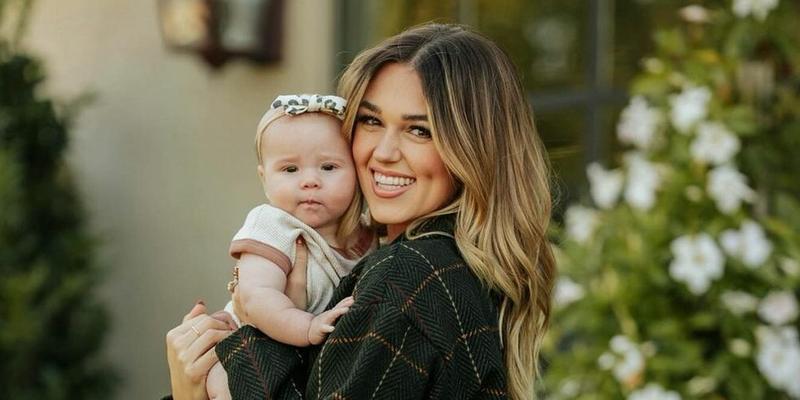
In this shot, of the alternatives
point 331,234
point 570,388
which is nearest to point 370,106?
point 331,234

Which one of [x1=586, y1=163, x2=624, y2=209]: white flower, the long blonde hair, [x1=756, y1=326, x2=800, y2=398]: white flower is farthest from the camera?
[x1=586, y1=163, x2=624, y2=209]: white flower

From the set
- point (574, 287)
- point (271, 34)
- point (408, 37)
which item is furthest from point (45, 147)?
point (408, 37)

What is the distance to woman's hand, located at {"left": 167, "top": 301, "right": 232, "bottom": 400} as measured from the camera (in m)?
2.30

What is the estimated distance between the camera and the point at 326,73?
5324 mm

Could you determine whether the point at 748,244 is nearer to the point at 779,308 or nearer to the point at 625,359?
the point at 779,308

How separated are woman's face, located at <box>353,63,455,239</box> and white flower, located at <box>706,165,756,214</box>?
1836 mm

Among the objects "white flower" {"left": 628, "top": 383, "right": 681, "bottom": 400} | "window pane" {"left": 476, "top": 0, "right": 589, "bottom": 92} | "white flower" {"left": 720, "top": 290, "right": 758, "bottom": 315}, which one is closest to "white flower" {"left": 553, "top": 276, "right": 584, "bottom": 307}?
"white flower" {"left": 628, "top": 383, "right": 681, "bottom": 400}

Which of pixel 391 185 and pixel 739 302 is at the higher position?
pixel 391 185

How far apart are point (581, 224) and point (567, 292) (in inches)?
8.3

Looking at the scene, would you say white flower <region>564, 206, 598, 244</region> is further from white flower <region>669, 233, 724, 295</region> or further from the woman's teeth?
the woman's teeth

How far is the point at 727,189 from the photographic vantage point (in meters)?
3.88

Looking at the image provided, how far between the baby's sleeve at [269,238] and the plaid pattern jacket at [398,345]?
0.39ft

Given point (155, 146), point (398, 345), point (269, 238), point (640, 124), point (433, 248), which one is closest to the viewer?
point (398, 345)

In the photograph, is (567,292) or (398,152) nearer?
(398,152)
